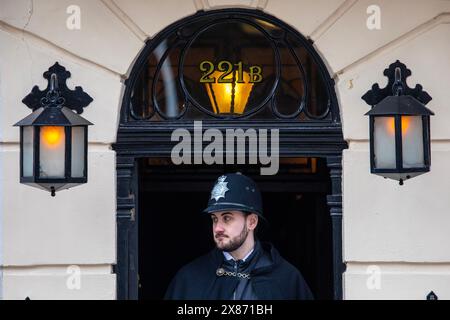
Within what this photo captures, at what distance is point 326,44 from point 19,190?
2230 millimetres

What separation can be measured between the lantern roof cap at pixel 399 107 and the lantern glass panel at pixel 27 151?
2064mm

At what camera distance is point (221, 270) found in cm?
787

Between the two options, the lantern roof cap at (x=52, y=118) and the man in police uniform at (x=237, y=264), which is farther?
the man in police uniform at (x=237, y=264)

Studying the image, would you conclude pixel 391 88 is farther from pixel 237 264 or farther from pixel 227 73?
pixel 237 264

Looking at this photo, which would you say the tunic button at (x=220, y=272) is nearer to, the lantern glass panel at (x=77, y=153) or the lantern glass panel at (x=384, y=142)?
the lantern glass panel at (x=77, y=153)

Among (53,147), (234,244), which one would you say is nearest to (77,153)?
(53,147)

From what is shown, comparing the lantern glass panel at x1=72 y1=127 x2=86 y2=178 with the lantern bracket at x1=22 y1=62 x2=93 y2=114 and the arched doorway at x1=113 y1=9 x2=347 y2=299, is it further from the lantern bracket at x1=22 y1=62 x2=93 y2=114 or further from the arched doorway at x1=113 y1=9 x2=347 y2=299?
the arched doorway at x1=113 y1=9 x2=347 y2=299

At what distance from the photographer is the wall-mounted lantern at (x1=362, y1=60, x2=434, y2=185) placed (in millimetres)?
7531

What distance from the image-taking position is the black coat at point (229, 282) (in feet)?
25.6

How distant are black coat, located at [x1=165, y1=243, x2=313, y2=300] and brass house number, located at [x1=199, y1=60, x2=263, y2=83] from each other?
3.87ft

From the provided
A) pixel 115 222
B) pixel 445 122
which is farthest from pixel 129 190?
Result: pixel 445 122

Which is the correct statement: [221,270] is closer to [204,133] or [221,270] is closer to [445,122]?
[204,133]

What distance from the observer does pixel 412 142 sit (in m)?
7.59

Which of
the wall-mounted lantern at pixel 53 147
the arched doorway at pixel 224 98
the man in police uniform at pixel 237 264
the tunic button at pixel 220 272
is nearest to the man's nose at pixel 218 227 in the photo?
the man in police uniform at pixel 237 264
